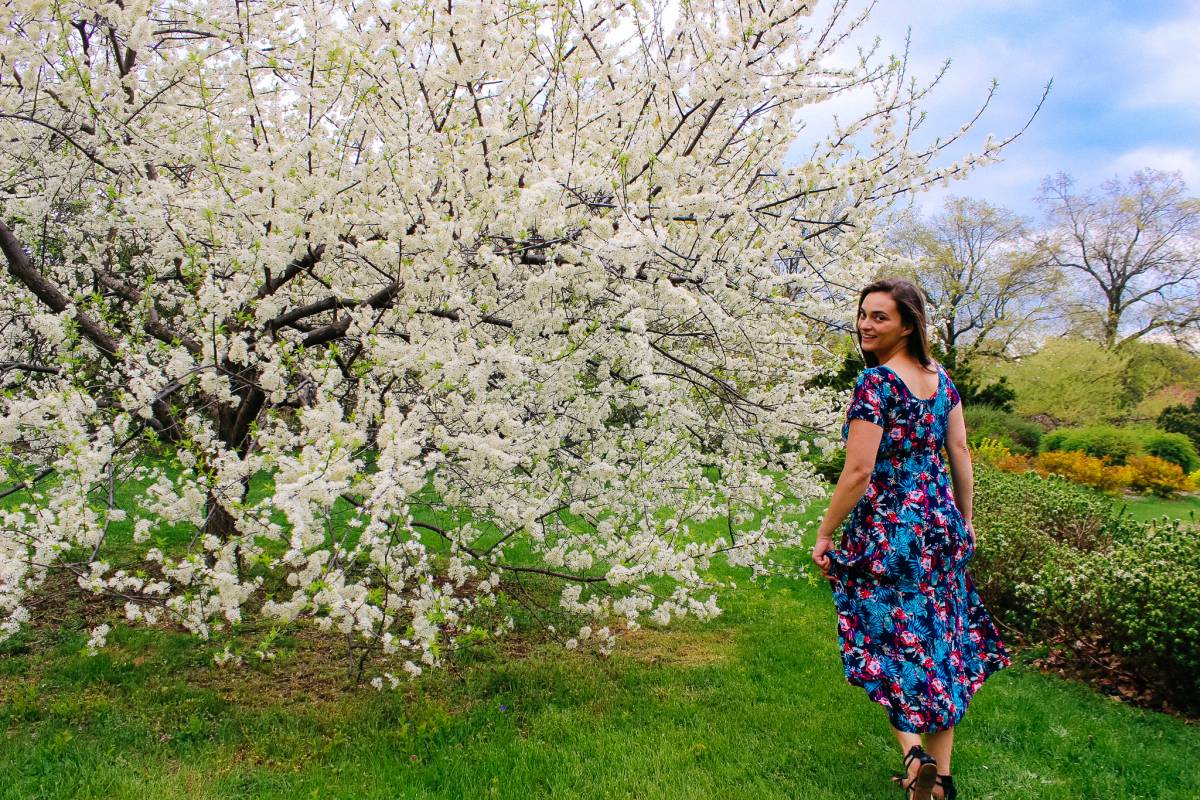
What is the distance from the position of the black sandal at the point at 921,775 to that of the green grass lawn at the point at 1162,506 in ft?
35.9

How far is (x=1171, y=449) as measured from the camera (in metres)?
15.3

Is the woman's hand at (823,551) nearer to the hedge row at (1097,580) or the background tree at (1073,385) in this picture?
the hedge row at (1097,580)

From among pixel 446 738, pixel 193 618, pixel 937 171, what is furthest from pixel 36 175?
pixel 937 171

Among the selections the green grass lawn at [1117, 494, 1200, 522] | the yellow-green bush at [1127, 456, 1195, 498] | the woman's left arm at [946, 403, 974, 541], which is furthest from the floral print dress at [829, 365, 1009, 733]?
the yellow-green bush at [1127, 456, 1195, 498]

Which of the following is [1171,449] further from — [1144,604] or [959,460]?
[959,460]

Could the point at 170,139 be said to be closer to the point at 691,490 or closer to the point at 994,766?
the point at 691,490

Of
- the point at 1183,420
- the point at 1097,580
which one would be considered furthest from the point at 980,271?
the point at 1097,580

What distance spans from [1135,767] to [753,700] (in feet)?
5.95

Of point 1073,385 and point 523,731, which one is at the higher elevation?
point 1073,385

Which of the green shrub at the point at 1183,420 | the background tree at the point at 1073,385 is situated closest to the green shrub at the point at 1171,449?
the background tree at the point at 1073,385

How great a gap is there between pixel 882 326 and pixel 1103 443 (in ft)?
51.7

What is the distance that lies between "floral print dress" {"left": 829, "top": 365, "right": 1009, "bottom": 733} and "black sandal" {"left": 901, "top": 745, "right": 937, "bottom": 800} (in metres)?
0.09

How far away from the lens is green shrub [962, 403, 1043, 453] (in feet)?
54.5

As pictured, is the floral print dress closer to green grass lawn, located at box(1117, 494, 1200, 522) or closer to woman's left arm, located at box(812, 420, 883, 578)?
woman's left arm, located at box(812, 420, 883, 578)
